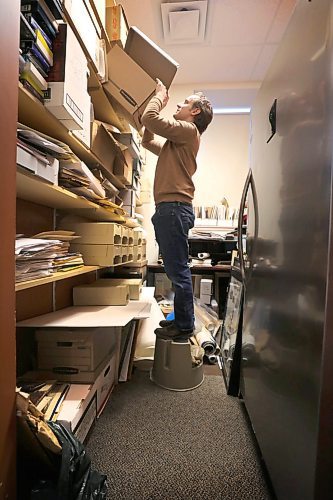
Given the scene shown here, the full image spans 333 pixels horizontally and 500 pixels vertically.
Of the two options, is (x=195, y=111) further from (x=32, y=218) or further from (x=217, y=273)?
(x=217, y=273)

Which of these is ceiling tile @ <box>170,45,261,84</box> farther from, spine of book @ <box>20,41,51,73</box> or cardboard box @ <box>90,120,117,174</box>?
spine of book @ <box>20,41,51,73</box>

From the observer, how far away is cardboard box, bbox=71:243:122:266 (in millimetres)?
1589

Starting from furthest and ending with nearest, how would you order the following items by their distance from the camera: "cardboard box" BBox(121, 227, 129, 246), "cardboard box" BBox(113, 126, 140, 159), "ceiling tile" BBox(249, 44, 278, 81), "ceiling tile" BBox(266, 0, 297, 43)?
"ceiling tile" BBox(249, 44, 278, 81) < "ceiling tile" BBox(266, 0, 297, 43) < "cardboard box" BBox(113, 126, 140, 159) < "cardboard box" BBox(121, 227, 129, 246)

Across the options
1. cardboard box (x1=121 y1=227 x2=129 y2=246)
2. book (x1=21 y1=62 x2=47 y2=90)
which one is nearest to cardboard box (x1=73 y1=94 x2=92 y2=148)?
book (x1=21 y1=62 x2=47 y2=90)

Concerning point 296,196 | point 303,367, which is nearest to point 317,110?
point 296,196

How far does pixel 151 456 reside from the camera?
1085 mm

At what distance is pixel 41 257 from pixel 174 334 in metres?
0.92

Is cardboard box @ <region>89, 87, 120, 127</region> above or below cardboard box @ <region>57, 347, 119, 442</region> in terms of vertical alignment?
above

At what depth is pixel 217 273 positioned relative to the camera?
3.15 m

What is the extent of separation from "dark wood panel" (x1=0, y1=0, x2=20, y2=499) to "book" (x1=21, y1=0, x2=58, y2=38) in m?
0.24

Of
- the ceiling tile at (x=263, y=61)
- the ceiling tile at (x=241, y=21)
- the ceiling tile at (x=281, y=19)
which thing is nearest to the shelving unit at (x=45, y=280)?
the ceiling tile at (x=241, y=21)

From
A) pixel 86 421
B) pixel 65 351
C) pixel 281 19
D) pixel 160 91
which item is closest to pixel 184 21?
pixel 281 19

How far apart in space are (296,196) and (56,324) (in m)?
1.04

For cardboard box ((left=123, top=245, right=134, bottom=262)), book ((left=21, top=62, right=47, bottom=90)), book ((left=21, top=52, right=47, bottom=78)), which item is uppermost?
book ((left=21, top=52, right=47, bottom=78))
